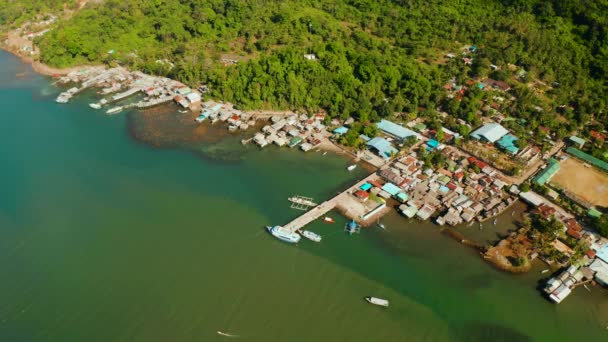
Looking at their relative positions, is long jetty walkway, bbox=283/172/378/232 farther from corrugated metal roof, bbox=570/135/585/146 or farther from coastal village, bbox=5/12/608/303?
corrugated metal roof, bbox=570/135/585/146

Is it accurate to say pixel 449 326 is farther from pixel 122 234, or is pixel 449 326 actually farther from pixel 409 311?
pixel 122 234

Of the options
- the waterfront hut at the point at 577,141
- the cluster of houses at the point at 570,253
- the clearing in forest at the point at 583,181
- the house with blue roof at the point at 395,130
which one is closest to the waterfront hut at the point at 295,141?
the house with blue roof at the point at 395,130

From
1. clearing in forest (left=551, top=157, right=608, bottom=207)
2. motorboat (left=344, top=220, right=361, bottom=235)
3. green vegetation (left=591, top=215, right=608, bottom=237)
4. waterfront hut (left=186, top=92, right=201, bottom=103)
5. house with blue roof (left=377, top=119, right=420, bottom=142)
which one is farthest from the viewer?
waterfront hut (left=186, top=92, right=201, bottom=103)

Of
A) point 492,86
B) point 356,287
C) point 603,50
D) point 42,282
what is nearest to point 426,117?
point 492,86

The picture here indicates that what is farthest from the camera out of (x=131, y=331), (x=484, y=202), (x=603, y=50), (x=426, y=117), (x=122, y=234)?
(x=603, y=50)

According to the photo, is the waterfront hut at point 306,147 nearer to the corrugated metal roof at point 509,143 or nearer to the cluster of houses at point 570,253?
the corrugated metal roof at point 509,143

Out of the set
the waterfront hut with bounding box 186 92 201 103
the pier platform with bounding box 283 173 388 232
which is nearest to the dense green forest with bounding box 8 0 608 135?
the waterfront hut with bounding box 186 92 201 103
